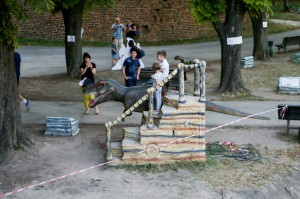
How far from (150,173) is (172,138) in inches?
31.8

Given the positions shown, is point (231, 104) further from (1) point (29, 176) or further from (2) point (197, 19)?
(1) point (29, 176)

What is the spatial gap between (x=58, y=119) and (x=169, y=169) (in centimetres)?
330

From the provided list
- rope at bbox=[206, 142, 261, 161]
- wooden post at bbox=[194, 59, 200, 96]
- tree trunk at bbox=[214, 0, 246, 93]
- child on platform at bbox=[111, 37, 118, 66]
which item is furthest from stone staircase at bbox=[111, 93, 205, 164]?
child on platform at bbox=[111, 37, 118, 66]

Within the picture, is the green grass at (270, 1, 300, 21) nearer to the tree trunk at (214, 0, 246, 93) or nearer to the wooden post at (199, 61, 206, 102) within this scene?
the tree trunk at (214, 0, 246, 93)

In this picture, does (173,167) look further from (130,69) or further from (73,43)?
(73,43)

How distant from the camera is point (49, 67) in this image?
2152 centimetres

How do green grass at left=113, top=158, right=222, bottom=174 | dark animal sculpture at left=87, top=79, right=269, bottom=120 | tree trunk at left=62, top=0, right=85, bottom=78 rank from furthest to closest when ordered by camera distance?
tree trunk at left=62, top=0, right=85, bottom=78, dark animal sculpture at left=87, top=79, right=269, bottom=120, green grass at left=113, top=158, right=222, bottom=174

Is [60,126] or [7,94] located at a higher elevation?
[7,94]

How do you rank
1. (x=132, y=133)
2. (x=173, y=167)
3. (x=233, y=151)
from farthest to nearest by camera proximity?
(x=233, y=151), (x=132, y=133), (x=173, y=167)

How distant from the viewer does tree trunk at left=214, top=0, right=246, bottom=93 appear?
15789 mm

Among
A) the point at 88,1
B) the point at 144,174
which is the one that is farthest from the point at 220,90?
the point at 144,174

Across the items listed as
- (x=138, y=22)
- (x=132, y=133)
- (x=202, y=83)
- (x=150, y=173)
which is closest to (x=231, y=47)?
(x=202, y=83)

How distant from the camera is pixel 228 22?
52.3ft

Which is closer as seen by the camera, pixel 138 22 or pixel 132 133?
pixel 132 133
